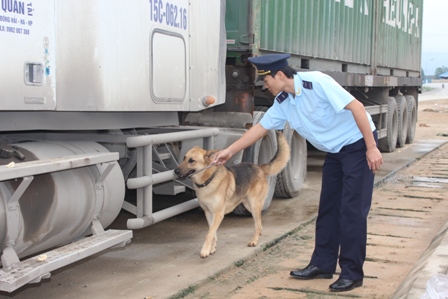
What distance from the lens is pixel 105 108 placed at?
4.54 meters

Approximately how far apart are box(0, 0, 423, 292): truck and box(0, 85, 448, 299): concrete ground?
12.4 inches

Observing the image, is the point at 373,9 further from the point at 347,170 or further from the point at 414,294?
the point at 414,294

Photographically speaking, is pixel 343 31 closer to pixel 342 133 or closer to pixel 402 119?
pixel 402 119

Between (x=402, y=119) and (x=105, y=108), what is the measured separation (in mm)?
11585

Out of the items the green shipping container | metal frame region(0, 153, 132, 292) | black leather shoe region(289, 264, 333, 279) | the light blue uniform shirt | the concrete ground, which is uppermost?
the green shipping container

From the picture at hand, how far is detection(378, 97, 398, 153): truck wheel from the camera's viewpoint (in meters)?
13.6

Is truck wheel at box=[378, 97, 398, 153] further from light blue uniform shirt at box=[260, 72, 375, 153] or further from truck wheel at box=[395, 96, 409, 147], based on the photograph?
light blue uniform shirt at box=[260, 72, 375, 153]

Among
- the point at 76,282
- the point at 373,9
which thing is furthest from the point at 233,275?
the point at 373,9

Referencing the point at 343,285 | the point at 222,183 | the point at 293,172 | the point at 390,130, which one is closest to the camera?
the point at 343,285

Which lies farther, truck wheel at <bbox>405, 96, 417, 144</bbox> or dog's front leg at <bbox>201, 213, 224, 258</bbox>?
truck wheel at <bbox>405, 96, 417, 144</bbox>

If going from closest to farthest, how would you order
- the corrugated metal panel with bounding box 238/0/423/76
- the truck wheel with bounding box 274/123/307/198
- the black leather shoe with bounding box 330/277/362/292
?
1. the black leather shoe with bounding box 330/277/362/292
2. the corrugated metal panel with bounding box 238/0/423/76
3. the truck wheel with bounding box 274/123/307/198

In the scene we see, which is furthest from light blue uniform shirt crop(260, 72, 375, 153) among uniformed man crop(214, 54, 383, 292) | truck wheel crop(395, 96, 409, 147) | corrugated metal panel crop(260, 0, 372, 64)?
truck wheel crop(395, 96, 409, 147)

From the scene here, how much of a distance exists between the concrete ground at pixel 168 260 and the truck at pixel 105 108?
31 centimetres

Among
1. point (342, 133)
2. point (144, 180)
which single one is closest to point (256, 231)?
point (144, 180)
